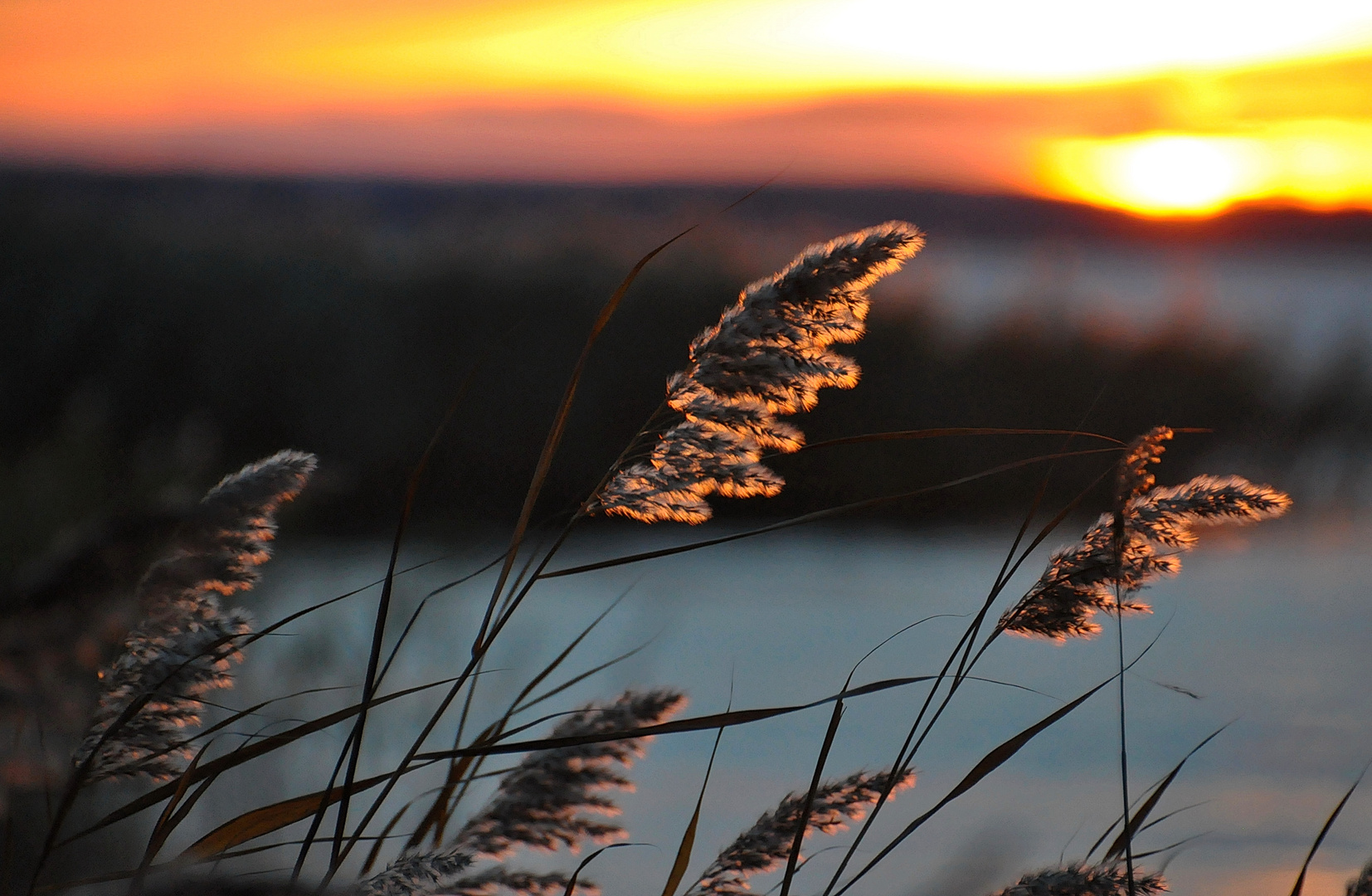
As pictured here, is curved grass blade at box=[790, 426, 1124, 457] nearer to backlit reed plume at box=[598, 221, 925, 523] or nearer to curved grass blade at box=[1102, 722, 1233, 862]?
backlit reed plume at box=[598, 221, 925, 523]

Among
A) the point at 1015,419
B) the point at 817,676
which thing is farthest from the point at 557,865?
the point at 1015,419

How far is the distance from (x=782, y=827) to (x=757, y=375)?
38 centimetres

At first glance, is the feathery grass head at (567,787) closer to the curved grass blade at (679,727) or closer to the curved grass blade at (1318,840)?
the curved grass blade at (679,727)

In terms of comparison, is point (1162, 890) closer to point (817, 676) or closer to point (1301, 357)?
point (817, 676)

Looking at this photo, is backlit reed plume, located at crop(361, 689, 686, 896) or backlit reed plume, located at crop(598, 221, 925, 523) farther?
backlit reed plume, located at crop(361, 689, 686, 896)

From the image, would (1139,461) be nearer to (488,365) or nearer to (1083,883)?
(1083,883)

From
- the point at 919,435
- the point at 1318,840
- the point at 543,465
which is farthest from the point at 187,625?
the point at 1318,840

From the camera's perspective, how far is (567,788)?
913 millimetres

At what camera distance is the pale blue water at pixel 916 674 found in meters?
1.81

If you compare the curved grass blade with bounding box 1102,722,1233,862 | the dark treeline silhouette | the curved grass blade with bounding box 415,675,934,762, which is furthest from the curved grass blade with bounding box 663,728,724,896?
the dark treeline silhouette

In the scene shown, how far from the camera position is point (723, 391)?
79 centimetres

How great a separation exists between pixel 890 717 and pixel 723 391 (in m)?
3.93

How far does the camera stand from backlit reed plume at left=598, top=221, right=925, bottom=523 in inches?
30.0

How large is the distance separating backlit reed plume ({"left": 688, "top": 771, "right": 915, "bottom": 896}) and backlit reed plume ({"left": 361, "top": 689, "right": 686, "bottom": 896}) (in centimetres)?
12
